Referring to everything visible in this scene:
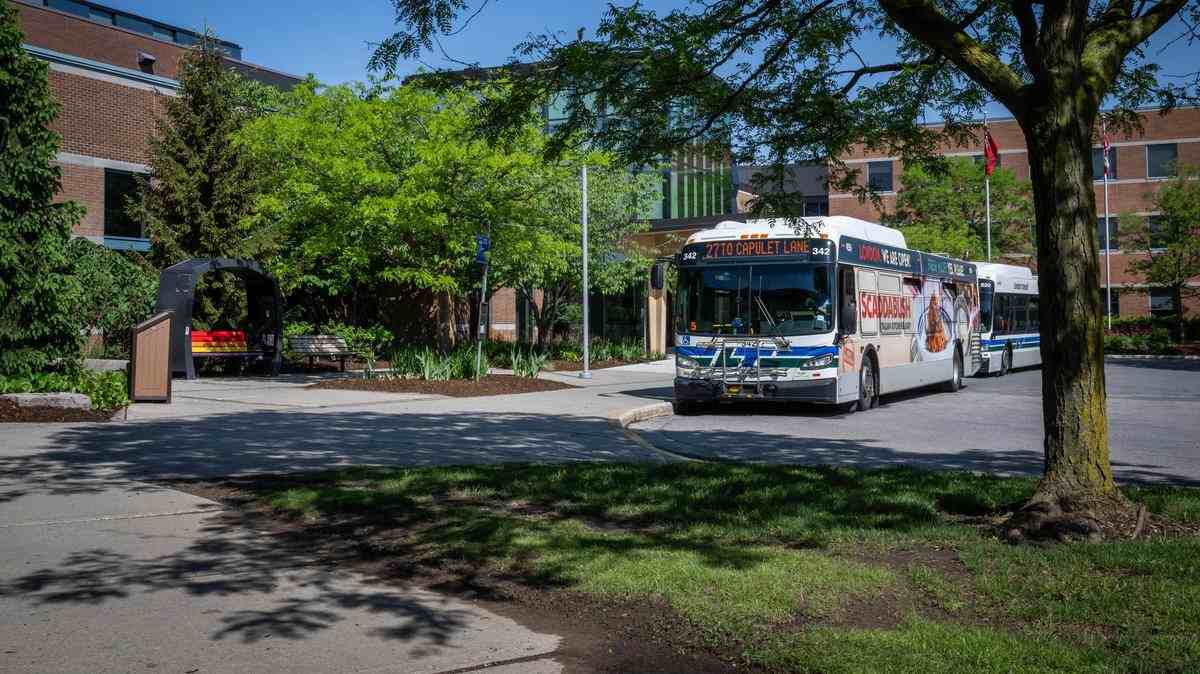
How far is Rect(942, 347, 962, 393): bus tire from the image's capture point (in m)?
23.2

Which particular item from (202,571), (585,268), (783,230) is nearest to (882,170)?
(585,268)

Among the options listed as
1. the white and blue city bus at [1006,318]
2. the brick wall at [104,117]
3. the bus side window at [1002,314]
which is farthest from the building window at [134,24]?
the bus side window at [1002,314]

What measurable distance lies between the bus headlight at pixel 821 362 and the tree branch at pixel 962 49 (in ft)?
30.2

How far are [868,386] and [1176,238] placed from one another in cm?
3734

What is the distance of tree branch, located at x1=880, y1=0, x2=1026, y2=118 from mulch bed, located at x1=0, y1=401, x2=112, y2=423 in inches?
470

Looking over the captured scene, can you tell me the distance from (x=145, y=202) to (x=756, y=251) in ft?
65.0

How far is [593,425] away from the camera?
14.9 metres

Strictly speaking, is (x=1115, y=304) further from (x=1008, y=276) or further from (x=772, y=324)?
(x=772, y=324)

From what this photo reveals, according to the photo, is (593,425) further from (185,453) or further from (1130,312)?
(1130,312)

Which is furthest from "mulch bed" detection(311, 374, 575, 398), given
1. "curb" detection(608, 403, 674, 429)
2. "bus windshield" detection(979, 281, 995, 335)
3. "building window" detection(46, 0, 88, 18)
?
"building window" detection(46, 0, 88, 18)

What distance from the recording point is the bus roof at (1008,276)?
2938 cm

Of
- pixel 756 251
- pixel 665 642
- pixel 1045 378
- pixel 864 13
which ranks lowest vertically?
pixel 665 642

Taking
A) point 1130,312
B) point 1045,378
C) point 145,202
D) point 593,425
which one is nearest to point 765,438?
point 593,425

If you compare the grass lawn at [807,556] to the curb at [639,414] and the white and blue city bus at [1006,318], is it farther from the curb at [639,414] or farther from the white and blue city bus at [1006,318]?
the white and blue city bus at [1006,318]
